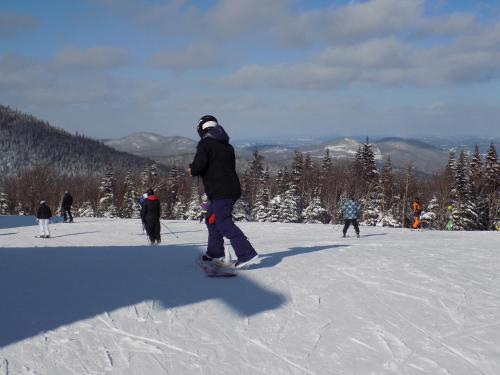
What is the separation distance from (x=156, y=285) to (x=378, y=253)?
4.19 m

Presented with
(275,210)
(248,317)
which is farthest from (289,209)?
(248,317)

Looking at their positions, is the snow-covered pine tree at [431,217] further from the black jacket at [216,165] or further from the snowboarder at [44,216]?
the black jacket at [216,165]

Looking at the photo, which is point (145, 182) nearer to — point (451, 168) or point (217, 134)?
point (451, 168)

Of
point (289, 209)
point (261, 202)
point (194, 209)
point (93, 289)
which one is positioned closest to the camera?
point (93, 289)

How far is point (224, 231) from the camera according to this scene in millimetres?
5516

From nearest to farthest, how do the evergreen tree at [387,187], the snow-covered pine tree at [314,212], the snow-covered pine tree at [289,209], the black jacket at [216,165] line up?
the black jacket at [216,165]
the evergreen tree at [387,187]
the snow-covered pine tree at [314,212]
the snow-covered pine tree at [289,209]

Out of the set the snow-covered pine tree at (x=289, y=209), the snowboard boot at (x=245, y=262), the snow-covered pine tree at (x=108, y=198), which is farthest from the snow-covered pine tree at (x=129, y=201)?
the snowboard boot at (x=245, y=262)

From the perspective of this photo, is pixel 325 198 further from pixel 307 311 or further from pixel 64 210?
pixel 307 311

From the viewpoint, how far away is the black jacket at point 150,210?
13.9 metres

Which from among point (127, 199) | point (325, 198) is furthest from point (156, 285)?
point (127, 199)

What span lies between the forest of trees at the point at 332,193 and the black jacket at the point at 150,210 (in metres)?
21.3

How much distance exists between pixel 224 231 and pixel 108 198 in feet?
180

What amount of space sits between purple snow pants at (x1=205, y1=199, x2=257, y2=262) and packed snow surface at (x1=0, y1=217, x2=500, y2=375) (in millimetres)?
327

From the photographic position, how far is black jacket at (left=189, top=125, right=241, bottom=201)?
527 centimetres
